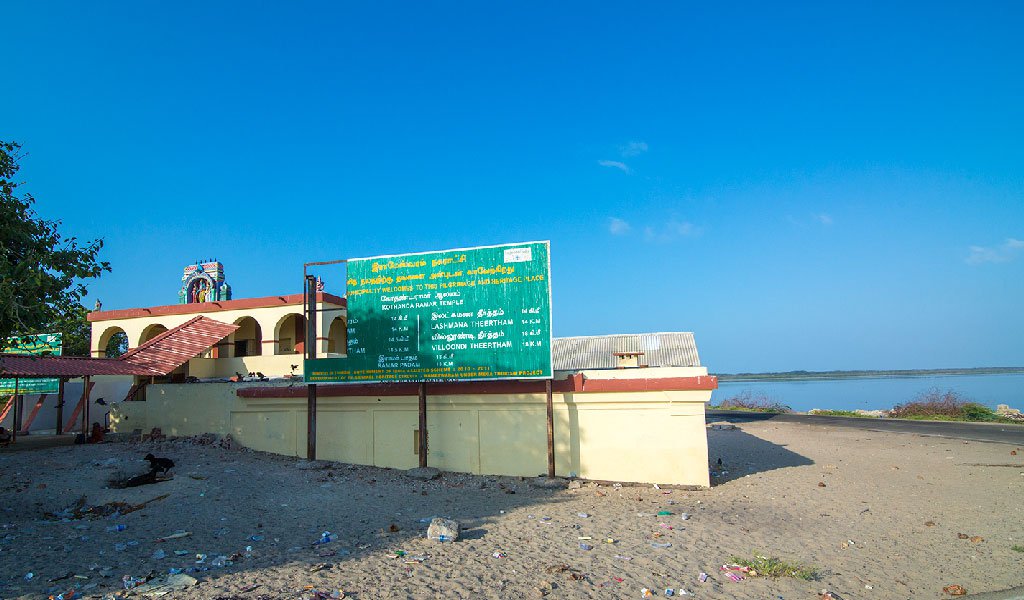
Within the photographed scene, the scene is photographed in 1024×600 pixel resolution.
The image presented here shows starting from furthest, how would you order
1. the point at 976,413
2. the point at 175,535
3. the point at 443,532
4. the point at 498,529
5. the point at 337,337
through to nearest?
the point at 976,413, the point at 337,337, the point at 498,529, the point at 175,535, the point at 443,532

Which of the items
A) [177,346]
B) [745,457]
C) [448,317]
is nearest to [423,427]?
[448,317]

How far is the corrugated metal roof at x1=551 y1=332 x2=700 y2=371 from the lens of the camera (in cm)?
3072

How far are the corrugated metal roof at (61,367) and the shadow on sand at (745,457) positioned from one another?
1591 cm

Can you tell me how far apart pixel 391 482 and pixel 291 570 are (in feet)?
18.0

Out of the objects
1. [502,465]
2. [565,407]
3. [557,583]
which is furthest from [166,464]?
[557,583]

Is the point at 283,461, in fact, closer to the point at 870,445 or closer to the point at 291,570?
the point at 291,570

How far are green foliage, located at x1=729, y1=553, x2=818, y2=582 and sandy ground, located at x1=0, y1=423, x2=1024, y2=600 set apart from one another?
136 mm

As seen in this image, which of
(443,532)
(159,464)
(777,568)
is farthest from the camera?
(159,464)

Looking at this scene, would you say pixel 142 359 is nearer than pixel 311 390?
No

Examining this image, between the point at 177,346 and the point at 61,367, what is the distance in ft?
13.0

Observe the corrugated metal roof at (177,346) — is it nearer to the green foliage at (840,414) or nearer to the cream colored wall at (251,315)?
the cream colored wall at (251,315)

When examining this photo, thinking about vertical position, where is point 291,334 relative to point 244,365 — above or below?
above

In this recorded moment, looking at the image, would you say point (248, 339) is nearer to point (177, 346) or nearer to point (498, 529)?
point (177, 346)

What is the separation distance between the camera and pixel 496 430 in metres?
12.1
